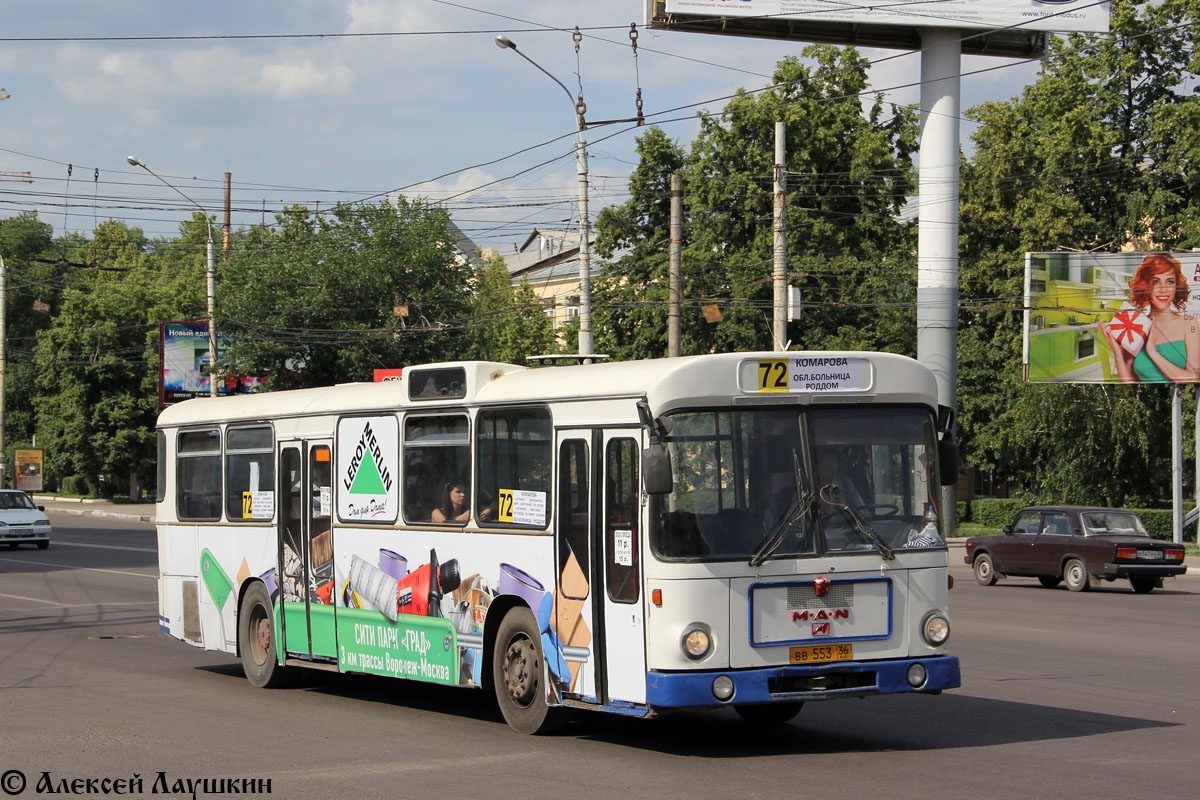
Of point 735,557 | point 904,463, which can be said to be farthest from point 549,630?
point 904,463

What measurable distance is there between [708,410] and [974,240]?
150 feet

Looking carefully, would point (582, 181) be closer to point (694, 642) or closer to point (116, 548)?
point (116, 548)

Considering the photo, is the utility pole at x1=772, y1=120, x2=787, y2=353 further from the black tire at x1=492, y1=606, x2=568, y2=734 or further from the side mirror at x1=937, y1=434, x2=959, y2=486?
the black tire at x1=492, y1=606, x2=568, y2=734

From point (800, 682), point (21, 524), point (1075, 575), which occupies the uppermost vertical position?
point (800, 682)

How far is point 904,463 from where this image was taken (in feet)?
31.5

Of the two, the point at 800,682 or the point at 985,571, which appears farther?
the point at 985,571

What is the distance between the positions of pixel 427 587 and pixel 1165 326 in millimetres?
31978

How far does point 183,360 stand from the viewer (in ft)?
197

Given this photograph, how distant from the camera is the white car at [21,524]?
3794cm

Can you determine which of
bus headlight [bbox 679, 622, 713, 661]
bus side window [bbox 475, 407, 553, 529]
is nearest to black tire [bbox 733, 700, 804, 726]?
bus headlight [bbox 679, 622, 713, 661]

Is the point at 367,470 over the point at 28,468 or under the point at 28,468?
over

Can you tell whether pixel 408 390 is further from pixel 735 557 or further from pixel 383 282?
pixel 383 282

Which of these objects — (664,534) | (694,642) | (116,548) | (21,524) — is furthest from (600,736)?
(21,524)

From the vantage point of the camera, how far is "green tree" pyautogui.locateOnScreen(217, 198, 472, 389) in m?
52.6
